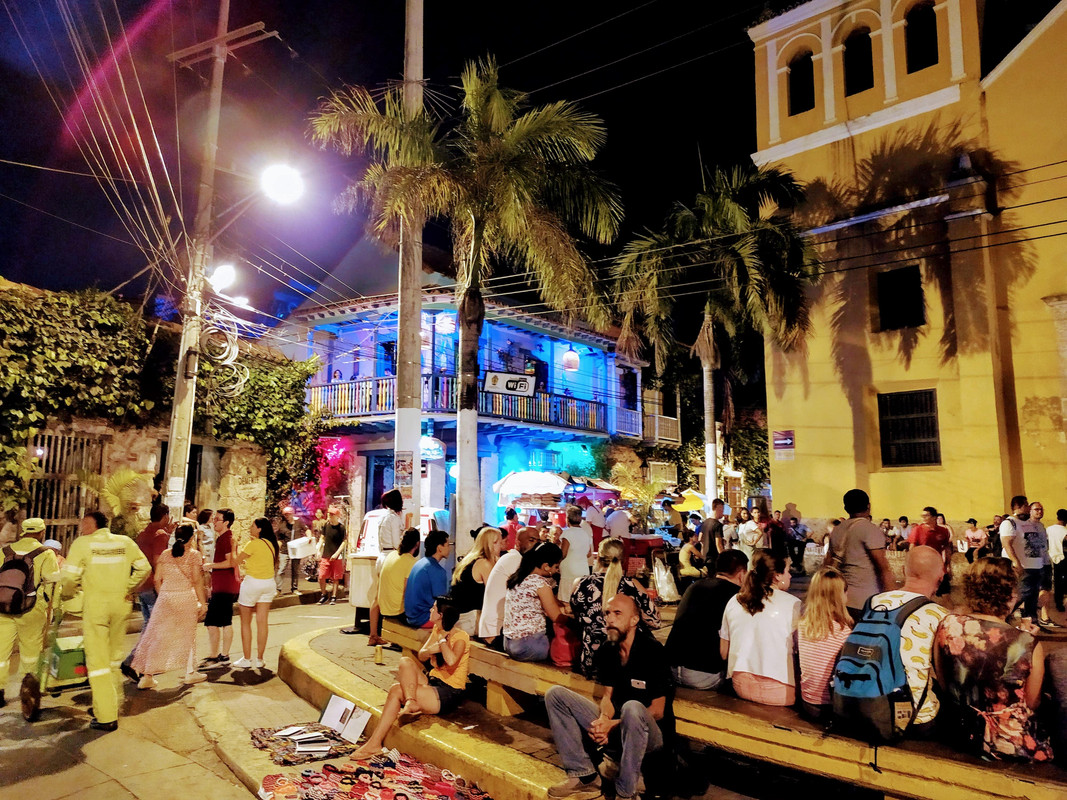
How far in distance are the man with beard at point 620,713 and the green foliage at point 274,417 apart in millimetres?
13327

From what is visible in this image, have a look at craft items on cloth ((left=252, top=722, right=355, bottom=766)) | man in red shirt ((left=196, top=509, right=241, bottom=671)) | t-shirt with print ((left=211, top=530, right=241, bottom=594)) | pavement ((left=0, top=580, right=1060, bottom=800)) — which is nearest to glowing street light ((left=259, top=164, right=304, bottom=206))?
man in red shirt ((left=196, top=509, right=241, bottom=671))

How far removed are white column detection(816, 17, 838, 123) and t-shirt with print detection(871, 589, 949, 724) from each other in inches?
747

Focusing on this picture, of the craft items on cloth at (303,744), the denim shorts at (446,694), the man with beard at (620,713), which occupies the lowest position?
the craft items on cloth at (303,744)

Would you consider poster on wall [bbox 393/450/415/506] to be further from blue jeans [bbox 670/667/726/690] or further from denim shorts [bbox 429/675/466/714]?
blue jeans [bbox 670/667/726/690]

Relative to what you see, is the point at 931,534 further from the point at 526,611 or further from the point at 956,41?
the point at 956,41

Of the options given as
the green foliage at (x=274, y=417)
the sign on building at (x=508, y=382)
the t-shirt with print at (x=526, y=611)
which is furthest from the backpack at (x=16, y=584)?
the sign on building at (x=508, y=382)

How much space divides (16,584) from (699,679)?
6244mm

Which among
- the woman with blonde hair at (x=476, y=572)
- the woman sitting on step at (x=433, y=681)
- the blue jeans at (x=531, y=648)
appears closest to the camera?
the woman sitting on step at (x=433, y=681)

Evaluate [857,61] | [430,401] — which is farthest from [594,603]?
[857,61]

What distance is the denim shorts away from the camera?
20.7 feet

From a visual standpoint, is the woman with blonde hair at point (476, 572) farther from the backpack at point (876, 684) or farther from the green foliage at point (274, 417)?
the green foliage at point (274, 417)

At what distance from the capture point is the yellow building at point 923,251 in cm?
1686

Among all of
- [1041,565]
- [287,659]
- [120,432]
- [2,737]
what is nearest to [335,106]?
[120,432]

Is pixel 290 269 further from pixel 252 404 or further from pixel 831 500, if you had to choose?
pixel 831 500
